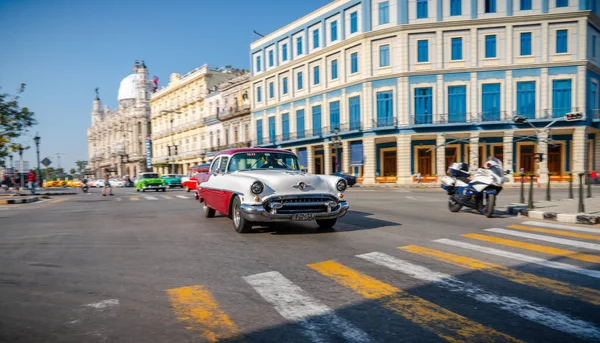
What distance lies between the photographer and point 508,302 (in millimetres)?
3406

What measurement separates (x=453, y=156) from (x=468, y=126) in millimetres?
2952

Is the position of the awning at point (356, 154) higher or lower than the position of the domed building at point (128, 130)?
lower

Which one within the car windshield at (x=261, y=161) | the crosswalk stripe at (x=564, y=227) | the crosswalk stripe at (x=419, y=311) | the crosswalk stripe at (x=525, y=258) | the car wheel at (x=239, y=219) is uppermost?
the car windshield at (x=261, y=161)

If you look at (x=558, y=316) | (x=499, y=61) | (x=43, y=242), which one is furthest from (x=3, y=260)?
(x=499, y=61)

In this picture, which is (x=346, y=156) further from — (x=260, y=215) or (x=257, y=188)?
(x=260, y=215)

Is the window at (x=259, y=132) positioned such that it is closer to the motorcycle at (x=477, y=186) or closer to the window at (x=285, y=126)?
the window at (x=285, y=126)

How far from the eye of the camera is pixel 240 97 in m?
48.8

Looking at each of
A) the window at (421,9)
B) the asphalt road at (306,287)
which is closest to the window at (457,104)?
the window at (421,9)

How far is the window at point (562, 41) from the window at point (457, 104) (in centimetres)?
767

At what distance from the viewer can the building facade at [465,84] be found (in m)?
29.1

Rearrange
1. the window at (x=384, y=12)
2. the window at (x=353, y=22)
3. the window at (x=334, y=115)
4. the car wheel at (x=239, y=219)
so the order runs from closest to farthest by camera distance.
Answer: the car wheel at (x=239, y=219), the window at (x=384, y=12), the window at (x=353, y=22), the window at (x=334, y=115)

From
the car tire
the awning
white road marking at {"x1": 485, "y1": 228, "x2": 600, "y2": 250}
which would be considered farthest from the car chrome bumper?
the awning

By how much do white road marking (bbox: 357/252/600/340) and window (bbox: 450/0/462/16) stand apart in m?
31.0

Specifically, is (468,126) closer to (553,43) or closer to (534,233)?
(553,43)
